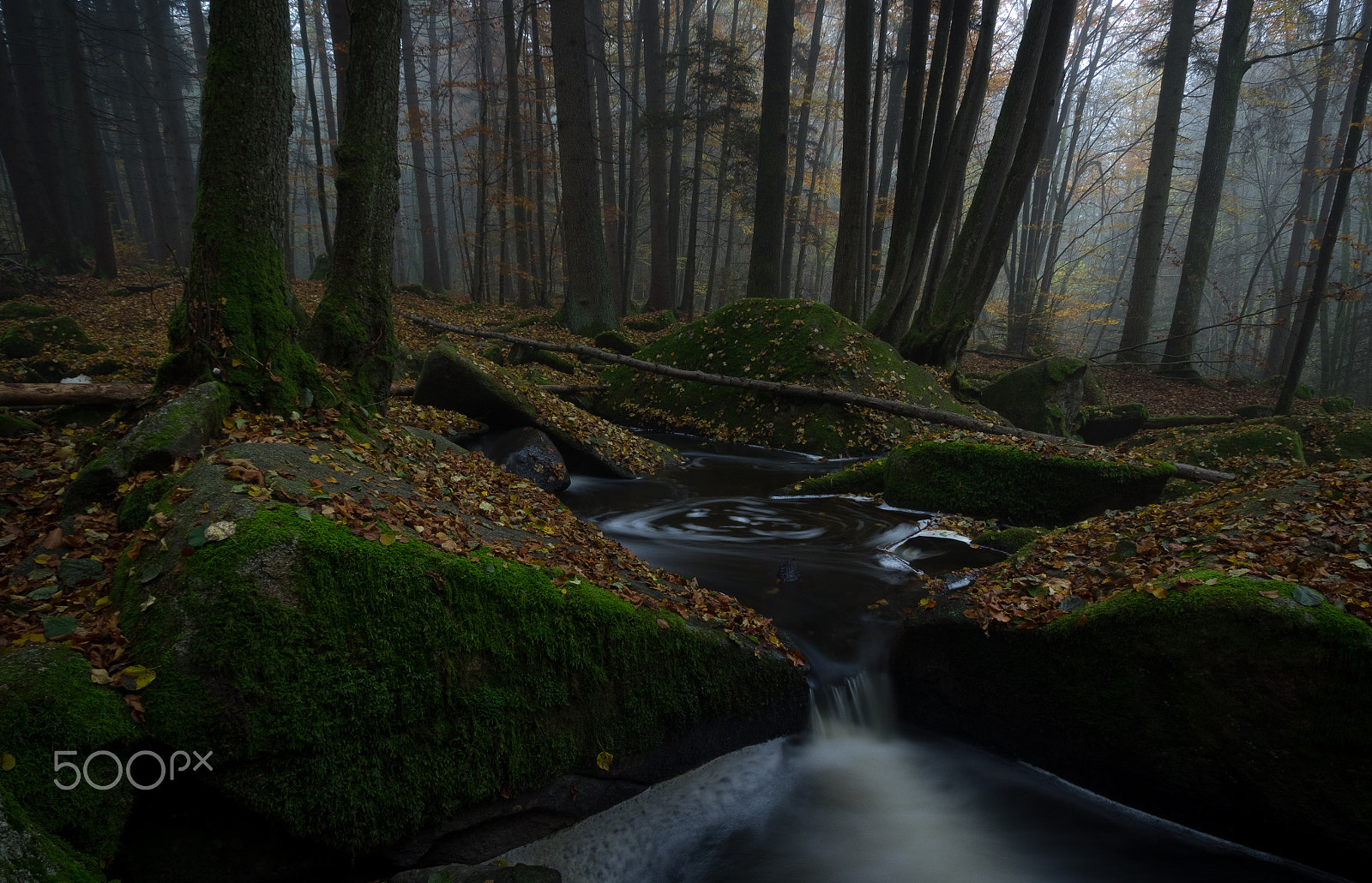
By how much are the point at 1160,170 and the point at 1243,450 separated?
12.8m

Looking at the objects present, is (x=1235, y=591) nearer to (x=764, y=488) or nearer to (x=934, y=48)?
(x=764, y=488)

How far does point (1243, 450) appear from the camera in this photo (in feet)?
27.6

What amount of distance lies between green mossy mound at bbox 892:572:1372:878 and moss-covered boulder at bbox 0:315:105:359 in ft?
37.6

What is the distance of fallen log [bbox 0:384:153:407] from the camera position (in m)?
4.59

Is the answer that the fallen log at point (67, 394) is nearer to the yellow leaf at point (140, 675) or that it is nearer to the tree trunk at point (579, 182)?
the yellow leaf at point (140, 675)

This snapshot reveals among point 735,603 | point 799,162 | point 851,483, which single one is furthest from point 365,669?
point 799,162

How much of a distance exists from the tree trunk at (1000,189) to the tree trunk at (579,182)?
7.18 m

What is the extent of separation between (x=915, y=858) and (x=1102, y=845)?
102cm

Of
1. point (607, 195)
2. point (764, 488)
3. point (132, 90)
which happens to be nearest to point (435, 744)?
point (764, 488)

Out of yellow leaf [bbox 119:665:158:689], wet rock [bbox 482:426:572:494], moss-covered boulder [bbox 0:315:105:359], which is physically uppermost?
moss-covered boulder [bbox 0:315:105:359]

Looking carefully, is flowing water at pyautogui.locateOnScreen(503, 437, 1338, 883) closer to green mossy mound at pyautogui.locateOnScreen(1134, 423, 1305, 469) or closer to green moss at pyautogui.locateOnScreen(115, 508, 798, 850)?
green moss at pyautogui.locateOnScreen(115, 508, 798, 850)

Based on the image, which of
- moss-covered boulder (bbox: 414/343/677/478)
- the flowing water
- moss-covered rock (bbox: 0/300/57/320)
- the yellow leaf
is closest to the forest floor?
the yellow leaf

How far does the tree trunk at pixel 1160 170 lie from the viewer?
665 inches

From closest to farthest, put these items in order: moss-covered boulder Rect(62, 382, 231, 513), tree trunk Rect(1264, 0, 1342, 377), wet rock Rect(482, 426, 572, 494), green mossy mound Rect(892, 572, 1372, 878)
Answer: green mossy mound Rect(892, 572, 1372, 878), moss-covered boulder Rect(62, 382, 231, 513), wet rock Rect(482, 426, 572, 494), tree trunk Rect(1264, 0, 1342, 377)
